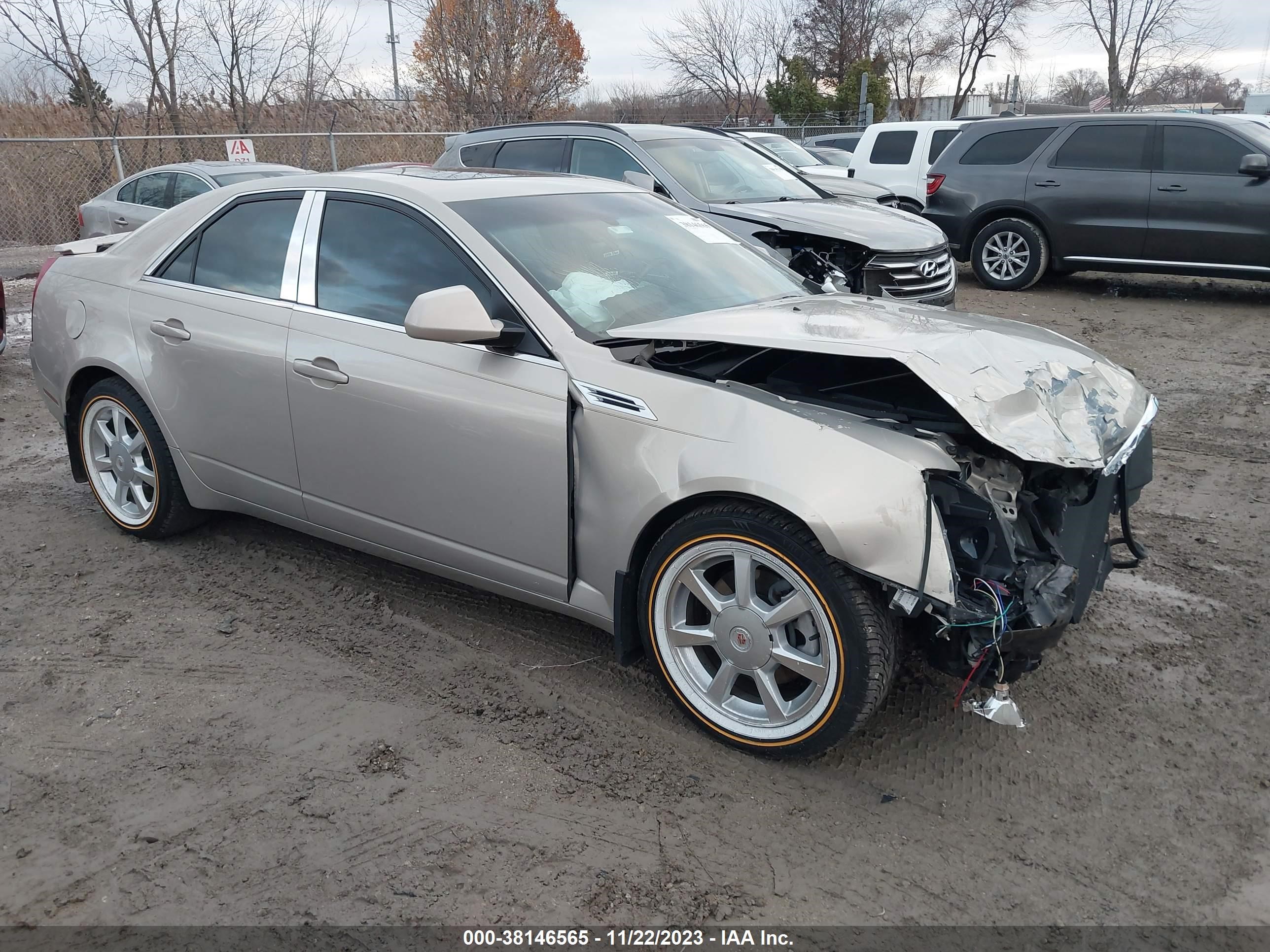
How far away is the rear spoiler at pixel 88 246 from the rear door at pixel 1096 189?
31.6 feet

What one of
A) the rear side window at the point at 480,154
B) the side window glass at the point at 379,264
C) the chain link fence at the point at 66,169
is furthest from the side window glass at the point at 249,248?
the chain link fence at the point at 66,169

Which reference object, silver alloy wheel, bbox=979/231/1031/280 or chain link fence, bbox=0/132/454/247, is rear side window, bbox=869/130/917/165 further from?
chain link fence, bbox=0/132/454/247

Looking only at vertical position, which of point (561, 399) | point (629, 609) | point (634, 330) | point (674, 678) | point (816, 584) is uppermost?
point (634, 330)

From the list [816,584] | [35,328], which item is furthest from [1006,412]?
[35,328]

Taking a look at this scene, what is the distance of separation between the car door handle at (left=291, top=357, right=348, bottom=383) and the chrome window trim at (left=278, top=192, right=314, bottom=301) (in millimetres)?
310

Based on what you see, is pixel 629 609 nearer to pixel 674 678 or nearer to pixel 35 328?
pixel 674 678

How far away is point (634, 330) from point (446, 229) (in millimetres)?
843

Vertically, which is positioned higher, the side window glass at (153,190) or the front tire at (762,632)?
the side window glass at (153,190)

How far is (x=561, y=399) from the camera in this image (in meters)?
3.15

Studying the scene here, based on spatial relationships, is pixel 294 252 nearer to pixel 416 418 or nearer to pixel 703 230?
pixel 416 418

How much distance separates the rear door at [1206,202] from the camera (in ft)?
32.2

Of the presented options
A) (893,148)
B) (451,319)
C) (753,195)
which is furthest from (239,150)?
(451,319)

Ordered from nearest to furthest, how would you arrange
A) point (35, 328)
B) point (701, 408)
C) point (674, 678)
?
1. point (701, 408)
2. point (674, 678)
3. point (35, 328)

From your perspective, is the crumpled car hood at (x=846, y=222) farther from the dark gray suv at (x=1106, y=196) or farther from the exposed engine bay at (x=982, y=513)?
the exposed engine bay at (x=982, y=513)
